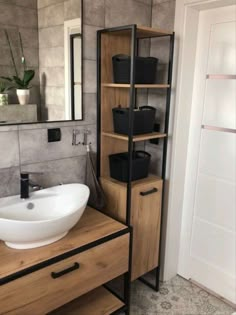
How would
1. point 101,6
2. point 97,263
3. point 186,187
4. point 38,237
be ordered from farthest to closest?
point 186,187, point 101,6, point 97,263, point 38,237

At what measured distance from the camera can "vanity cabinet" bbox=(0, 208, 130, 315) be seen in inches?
53.9

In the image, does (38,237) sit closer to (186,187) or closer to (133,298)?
(133,298)

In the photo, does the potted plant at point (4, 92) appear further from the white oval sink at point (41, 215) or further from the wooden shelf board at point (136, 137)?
the wooden shelf board at point (136, 137)

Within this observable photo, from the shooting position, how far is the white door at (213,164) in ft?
6.66

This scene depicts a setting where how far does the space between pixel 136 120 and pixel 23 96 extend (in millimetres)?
678

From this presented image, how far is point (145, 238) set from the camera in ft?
7.05

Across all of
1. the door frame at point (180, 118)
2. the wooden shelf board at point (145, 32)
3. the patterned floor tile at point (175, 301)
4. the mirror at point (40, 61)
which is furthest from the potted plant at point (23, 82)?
the patterned floor tile at point (175, 301)

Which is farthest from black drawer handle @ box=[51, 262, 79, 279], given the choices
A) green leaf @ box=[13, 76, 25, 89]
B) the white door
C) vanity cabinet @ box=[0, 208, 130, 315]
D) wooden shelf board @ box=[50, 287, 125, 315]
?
the white door

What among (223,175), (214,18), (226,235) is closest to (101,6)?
(214,18)

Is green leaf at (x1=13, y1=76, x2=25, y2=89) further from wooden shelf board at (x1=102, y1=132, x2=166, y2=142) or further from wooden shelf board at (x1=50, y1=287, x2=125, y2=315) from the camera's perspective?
wooden shelf board at (x1=50, y1=287, x2=125, y2=315)

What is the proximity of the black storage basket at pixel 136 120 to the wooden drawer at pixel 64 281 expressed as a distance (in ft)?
2.13

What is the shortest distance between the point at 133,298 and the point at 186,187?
91 cm

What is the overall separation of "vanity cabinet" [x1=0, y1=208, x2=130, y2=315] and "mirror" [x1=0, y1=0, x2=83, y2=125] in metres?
0.71

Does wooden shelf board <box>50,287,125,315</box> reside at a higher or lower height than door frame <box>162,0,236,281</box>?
lower
